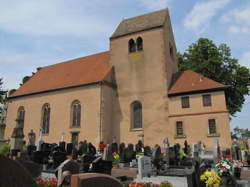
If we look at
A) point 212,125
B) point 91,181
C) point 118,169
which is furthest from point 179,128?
point 91,181

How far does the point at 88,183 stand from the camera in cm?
321

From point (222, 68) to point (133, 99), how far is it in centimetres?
1175

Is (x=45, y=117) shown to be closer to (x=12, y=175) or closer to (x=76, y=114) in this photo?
(x=76, y=114)

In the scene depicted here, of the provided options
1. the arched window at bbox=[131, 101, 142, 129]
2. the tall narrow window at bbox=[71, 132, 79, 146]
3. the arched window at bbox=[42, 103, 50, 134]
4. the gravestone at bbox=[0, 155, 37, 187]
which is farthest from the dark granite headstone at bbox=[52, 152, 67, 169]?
the arched window at bbox=[42, 103, 50, 134]

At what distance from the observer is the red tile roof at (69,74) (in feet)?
83.1

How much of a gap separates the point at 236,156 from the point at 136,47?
47.7 feet

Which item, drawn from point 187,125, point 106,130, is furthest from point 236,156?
point 106,130

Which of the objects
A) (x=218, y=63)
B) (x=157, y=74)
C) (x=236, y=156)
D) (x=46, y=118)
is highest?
(x=218, y=63)

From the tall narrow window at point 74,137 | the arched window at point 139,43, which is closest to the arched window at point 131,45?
the arched window at point 139,43

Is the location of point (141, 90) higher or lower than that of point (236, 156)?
higher

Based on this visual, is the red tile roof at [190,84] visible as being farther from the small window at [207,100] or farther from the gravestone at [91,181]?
the gravestone at [91,181]

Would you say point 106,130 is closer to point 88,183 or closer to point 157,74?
point 157,74

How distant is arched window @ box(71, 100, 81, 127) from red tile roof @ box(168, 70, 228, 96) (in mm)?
9728

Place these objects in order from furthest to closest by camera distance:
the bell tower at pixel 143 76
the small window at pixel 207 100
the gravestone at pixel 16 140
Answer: the bell tower at pixel 143 76 → the small window at pixel 207 100 → the gravestone at pixel 16 140
